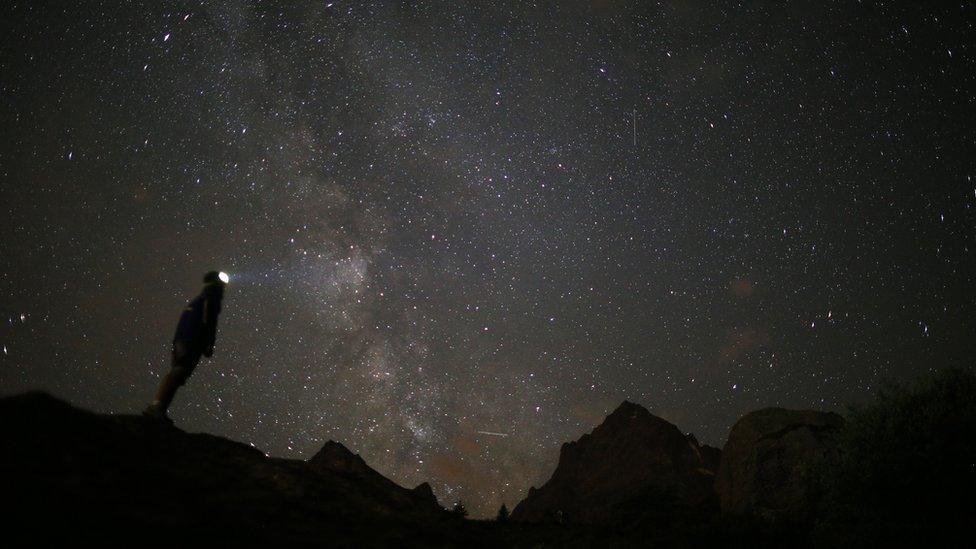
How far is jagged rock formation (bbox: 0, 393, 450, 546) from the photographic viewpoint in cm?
395

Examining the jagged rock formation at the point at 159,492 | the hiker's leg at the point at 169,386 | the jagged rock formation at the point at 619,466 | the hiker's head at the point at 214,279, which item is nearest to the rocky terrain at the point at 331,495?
the jagged rock formation at the point at 159,492

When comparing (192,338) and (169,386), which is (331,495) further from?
(192,338)

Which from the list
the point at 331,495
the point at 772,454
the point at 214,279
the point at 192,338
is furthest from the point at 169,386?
the point at 772,454

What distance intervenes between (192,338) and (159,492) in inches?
153

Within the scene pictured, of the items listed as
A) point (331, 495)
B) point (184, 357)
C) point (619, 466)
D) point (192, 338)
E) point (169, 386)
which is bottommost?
point (331, 495)

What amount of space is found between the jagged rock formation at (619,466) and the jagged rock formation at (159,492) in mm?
63545

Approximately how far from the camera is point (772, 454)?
26.0 metres

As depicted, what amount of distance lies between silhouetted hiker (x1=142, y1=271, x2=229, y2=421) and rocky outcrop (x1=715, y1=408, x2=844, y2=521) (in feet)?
77.5

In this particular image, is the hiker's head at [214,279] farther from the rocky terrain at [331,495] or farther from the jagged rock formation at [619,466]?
the jagged rock formation at [619,466]

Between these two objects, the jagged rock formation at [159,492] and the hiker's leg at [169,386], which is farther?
the hiker's leg at [169,386]

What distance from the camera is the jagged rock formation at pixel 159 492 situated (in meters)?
3.95

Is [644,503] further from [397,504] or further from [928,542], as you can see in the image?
[397,504]

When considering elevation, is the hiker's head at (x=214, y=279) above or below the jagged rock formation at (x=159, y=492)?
above

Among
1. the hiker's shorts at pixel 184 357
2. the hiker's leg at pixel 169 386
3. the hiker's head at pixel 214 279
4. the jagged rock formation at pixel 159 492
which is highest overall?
the hiker's head at pixel 214 279
